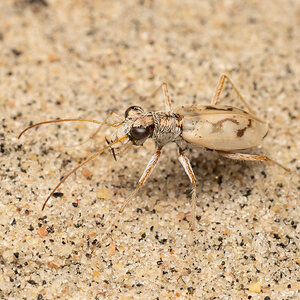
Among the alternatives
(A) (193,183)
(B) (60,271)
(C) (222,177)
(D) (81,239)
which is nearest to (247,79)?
(C) (222,177)

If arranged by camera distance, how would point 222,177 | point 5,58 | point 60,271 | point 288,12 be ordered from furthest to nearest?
point 288,12
point 5,58
point 222,177
point 60,271

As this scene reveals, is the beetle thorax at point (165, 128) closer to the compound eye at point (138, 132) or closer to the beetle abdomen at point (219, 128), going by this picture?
the beetle abdomen at point (219, 128)

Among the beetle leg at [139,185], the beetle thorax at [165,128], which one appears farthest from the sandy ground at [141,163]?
the beetle thorax at [165,128]

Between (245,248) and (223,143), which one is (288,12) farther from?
(245,248)

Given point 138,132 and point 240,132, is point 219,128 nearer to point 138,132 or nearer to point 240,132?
point 240,132

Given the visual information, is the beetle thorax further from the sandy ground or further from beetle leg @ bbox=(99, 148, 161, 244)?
the sandy ground

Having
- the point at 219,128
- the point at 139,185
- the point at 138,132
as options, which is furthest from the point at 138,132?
the point at 219,128
